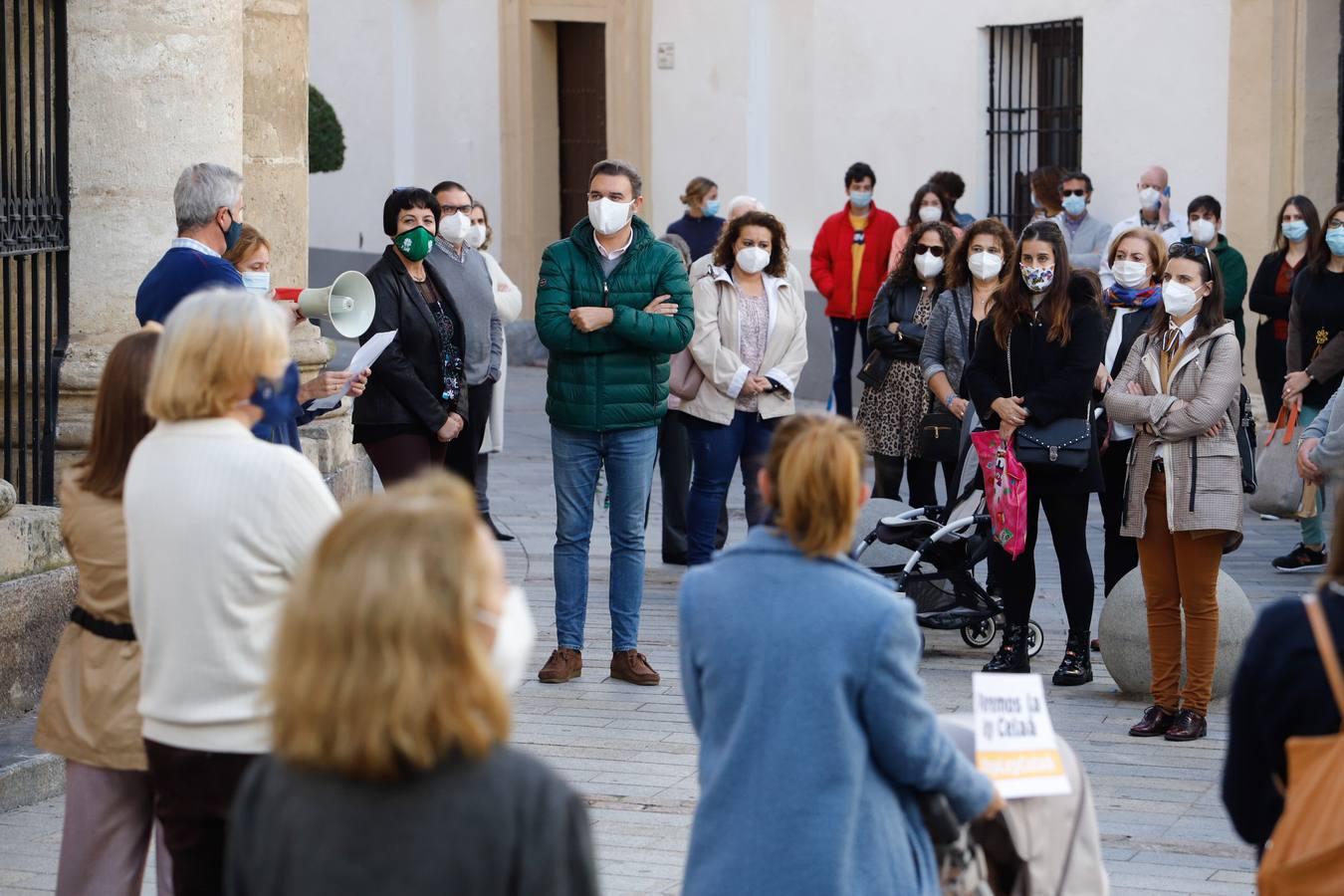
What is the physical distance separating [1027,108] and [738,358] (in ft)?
25.7

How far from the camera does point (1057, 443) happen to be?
762cm

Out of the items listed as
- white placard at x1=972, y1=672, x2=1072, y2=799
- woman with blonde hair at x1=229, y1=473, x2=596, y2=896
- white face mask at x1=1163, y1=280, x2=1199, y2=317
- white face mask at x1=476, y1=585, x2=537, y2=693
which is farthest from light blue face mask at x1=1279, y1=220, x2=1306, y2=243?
woman with blonde hair at x1=229, y1=473, x2=596, y2=896

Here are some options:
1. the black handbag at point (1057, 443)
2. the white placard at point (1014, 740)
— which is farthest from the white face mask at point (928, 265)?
the white placard at point (1014, 740)

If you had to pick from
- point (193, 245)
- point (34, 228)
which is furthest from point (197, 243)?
point (34, 228)

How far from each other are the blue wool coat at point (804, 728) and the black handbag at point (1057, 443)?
4.16 metres

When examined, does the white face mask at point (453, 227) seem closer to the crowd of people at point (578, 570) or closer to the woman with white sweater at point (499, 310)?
the crowd of people at point (578, 570)

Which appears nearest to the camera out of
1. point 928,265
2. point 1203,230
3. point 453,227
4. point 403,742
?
point 403,742

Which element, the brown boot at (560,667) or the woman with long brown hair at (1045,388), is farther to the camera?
the brown boot at (560,667)

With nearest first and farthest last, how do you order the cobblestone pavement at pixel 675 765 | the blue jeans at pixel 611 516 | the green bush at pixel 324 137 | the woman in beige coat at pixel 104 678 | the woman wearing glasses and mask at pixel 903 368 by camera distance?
the woman in beige coat at pixel 104 678
the cobblestone pavement at pixel 675 765
the blue jeans at pixel 611 516
the woman wearing glasses and mask at pixel 903 368
the green bush at pixel 324 137

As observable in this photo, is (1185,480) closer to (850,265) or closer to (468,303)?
(468,303)

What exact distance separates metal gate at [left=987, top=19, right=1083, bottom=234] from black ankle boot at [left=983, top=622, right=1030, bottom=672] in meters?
8.53

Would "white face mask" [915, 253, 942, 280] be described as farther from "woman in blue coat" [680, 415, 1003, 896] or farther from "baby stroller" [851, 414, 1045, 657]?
"woman in blue coat" [680, 415, 1003, 896]

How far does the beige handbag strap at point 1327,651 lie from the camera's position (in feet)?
10.5

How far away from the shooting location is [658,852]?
18.9 ft
